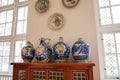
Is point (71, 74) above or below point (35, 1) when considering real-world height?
below

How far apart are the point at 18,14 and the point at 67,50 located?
5.66 ft

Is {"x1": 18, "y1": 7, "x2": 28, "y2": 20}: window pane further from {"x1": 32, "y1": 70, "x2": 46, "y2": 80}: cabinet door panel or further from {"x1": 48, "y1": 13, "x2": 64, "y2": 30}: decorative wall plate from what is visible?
{"x1": 32, "y1": 70, "x2": 46, "y2": 80}: cabinet door panel

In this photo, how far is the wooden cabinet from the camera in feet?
5.11

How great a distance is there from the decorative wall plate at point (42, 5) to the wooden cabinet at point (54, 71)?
107cm

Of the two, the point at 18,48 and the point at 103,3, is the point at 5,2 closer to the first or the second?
the point at 18,48

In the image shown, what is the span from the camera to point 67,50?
1.81 metres

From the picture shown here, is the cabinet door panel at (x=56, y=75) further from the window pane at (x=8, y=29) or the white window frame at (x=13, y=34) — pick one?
the window pane at (x=8, y=29)

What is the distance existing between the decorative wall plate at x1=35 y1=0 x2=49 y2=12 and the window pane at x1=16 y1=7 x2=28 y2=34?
1.75 feet

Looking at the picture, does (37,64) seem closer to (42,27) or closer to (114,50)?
(42,27)

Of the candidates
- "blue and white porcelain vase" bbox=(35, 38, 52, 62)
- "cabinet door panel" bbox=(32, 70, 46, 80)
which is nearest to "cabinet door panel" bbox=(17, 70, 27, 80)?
"cabinet door panel" bbox=(32, 70, 46, 80)

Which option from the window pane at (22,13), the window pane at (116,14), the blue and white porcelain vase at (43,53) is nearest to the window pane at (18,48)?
the window pane at (22,13)

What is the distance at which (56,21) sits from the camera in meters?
2.23

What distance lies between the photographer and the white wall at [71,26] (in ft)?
6.40

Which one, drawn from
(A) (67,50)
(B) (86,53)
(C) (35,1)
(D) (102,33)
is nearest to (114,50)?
(D) (102,33)
